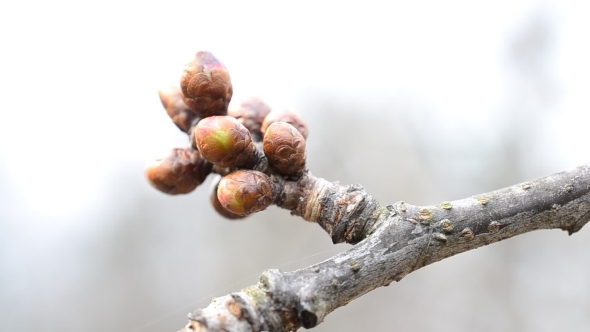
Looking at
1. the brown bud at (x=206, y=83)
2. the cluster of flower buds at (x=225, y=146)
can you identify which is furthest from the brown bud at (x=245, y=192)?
the brown bud at (x=206, y=83)

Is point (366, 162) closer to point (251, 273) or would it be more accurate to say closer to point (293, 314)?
point (251, 273)

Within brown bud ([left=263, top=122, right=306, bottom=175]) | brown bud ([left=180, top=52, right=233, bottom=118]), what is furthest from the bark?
brown bud ([left=180, top=52, right=233, bottom=118])

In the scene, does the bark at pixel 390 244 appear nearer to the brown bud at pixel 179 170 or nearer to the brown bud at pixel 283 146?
the brown bud at pixel 283 146

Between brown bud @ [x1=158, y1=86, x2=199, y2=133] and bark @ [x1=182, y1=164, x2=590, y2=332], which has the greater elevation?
brown bud @ [x1=158, y1=86, x2=199, y2=133]

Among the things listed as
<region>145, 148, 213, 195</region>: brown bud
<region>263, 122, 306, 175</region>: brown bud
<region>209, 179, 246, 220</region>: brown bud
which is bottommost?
<region>209, 179, 246, 220</region>: brown bud

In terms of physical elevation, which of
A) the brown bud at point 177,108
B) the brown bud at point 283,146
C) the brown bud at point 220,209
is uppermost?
the brown bud at point 177,108

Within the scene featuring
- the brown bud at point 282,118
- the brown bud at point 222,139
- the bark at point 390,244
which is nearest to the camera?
the bark at point 390,244

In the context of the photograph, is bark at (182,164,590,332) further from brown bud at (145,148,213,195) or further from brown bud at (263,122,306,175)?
brown bud at (145,148,213,195)
